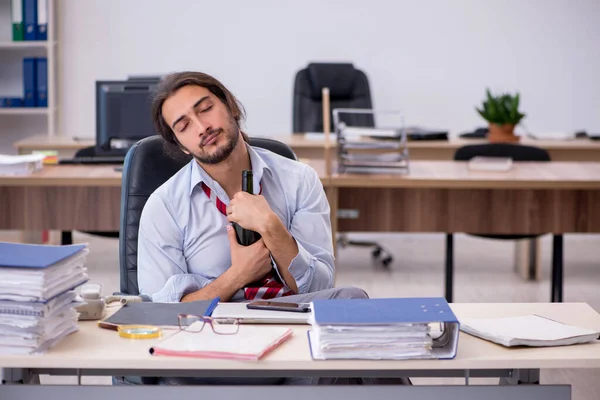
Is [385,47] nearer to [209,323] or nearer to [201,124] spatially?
[201,124]

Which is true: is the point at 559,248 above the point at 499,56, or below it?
below

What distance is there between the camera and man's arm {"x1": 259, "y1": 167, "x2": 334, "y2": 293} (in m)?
2.02

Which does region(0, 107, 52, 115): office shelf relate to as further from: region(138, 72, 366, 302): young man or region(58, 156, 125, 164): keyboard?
region(138, 72, 366, 302): young man

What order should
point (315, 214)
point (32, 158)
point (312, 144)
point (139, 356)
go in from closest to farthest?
point (139, 356) < point (315, 214) < point (32, 158) < point (312, 144)

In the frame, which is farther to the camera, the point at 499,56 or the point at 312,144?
the point at 499,56

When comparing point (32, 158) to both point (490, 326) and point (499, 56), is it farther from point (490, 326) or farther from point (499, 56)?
point (499, 56)

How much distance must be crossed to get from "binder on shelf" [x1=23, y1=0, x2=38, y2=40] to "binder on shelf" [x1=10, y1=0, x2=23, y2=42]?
0.08ft

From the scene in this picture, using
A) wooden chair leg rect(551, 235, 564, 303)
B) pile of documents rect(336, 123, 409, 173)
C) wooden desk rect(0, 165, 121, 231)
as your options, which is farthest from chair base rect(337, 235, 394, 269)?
wooden desk rect(0, 165, 121, 231)

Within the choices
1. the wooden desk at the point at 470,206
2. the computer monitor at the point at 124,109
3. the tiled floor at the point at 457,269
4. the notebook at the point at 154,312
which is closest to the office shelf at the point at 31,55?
the tiled floor at the point at 457,269

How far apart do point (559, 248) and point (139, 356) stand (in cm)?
266

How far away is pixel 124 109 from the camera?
3.65 metres

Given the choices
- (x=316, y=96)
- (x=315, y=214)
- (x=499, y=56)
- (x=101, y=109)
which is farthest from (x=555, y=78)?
(x=315, y=214)

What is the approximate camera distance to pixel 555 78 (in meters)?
6.27

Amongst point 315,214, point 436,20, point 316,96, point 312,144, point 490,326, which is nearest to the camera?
point 490,326
